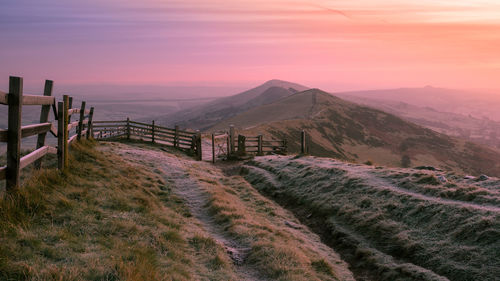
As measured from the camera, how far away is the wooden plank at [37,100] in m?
6.52

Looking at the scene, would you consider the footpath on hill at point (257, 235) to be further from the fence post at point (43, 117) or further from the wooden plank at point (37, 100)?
the wooden plank at point (37, 100)

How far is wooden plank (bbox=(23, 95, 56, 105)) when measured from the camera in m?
6.52

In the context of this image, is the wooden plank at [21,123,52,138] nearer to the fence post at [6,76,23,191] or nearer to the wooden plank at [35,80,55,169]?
the wooden plank at [35,80,55,169]

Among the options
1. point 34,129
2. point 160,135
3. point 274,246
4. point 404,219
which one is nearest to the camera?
point 34,129

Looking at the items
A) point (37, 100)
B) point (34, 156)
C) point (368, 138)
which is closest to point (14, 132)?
point (34, 156)

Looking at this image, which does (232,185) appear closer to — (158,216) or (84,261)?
(158,216)

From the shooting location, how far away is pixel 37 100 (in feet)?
24.2

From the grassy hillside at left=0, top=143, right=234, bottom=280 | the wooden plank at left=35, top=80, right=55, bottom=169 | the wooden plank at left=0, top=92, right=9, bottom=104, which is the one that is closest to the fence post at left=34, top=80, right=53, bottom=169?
the wooden plank at left=35, top=80, right=55, bottom=169

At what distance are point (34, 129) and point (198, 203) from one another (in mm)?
5272

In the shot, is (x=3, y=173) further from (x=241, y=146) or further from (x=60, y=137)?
(x=241, y=146)

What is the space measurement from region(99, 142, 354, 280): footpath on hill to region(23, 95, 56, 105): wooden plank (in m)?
4.67

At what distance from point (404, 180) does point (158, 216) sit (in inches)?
371

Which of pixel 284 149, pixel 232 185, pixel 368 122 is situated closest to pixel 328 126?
pixel 368 122

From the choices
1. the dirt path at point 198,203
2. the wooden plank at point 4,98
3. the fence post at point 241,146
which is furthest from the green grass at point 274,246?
the fence post at point 241,146
